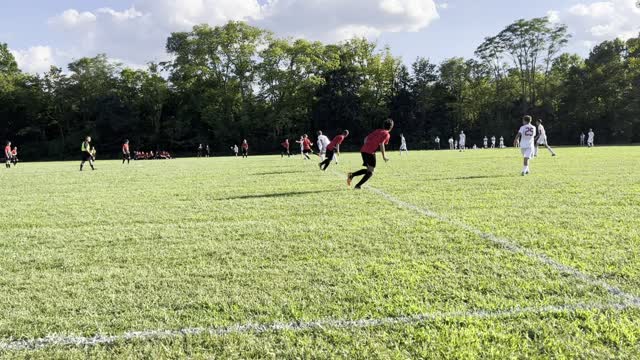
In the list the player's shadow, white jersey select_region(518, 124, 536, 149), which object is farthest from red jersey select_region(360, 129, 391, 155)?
white jersey select_region(518, 124, 536, 149)

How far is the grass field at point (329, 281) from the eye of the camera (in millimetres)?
3131

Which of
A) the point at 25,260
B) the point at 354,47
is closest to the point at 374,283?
the point at 25,260

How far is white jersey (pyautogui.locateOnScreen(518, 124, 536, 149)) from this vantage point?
14.1 meters

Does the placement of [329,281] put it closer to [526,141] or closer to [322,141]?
[526,141]

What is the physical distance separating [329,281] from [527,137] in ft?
39.0

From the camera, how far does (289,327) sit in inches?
132

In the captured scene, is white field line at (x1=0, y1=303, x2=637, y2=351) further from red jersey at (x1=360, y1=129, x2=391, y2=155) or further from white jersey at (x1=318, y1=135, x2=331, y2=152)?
white jersey at (x1=318, y1=135, x2=331, y2=152)

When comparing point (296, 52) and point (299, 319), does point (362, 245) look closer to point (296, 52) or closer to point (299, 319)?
point (299, 319)

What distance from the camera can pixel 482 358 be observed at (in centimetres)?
291

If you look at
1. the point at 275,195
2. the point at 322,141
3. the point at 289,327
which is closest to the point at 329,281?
the point at 289,327

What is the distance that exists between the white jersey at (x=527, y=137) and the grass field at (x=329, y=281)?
5762mm

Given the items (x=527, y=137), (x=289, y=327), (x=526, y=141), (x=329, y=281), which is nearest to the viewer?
(x=289, y=327)

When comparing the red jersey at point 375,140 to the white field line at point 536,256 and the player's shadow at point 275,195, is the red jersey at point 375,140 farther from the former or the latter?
the white field line at point 536,256

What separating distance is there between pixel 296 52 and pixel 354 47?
932 cm
